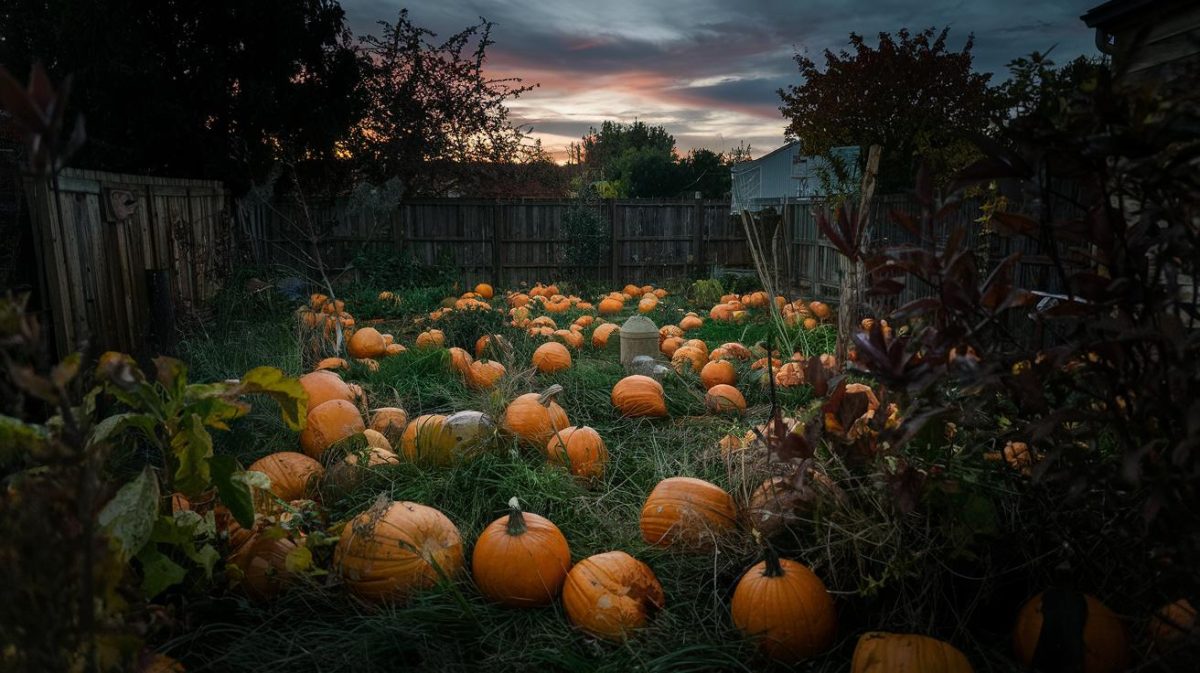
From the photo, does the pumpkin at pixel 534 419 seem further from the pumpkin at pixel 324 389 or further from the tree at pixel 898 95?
the tree at pixel 898 95

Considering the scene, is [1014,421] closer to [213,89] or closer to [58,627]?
[58,627]

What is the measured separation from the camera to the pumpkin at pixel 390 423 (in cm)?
350

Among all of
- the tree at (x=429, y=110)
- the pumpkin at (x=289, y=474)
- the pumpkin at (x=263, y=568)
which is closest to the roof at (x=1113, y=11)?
the pumpkin at (x=289, y=474)

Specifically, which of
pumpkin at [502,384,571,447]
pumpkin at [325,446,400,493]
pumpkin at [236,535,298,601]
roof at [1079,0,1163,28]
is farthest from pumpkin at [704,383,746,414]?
roof at [1079,0,1163,28]

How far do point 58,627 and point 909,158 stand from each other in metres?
11.2

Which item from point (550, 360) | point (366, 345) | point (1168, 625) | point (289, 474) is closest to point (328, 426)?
point (289, 474)

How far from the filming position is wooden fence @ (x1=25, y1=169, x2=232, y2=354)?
4250 mm

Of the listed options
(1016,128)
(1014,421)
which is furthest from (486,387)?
(1016,128)

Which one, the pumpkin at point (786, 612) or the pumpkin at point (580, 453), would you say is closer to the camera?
the pumpkin at point (786, 612)

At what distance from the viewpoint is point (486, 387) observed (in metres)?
4.61

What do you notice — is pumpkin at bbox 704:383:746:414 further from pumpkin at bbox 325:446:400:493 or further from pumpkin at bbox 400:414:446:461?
pumpkin at bbox 325:446:400:493

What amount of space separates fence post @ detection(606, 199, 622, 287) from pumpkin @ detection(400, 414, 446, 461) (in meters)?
10.7

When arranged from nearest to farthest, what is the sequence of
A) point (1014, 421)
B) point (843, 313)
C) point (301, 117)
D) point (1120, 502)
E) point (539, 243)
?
point (1120, 502) → point (1014, 421) → point (843, 313) → point (301, 117) → point (539, 243)

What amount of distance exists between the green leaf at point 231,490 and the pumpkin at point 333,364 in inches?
117
